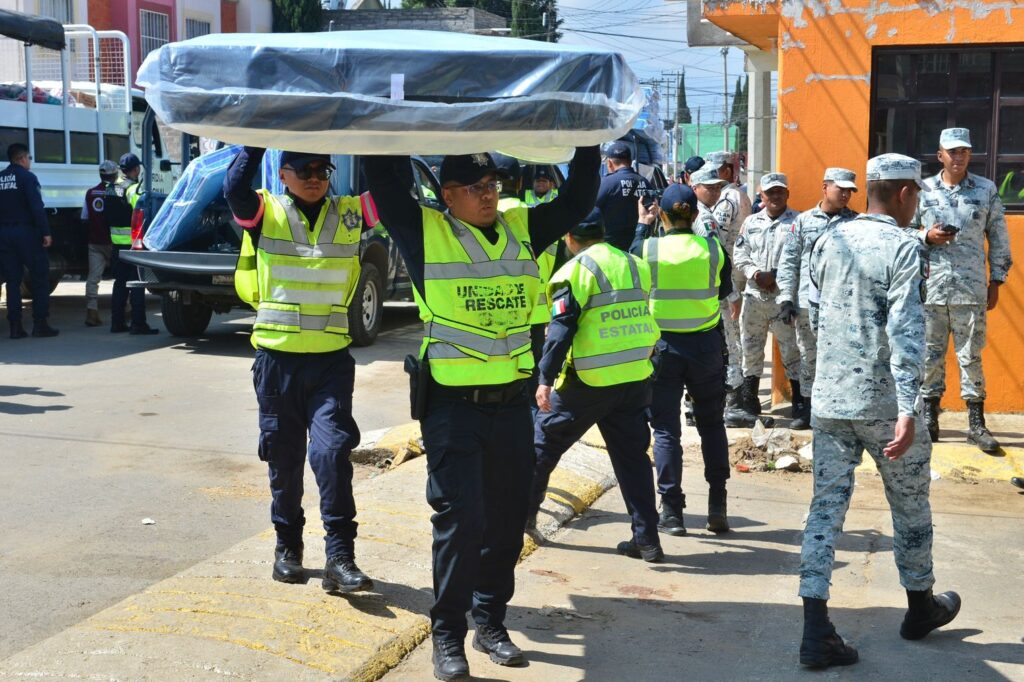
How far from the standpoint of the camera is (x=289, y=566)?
5359mm

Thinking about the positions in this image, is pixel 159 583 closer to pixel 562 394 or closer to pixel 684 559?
pixel 562 394

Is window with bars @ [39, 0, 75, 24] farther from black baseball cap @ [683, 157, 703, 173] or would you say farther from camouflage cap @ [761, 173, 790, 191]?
camouflage cap @ [761, 173, 790, 191]

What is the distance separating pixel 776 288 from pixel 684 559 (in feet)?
12.1

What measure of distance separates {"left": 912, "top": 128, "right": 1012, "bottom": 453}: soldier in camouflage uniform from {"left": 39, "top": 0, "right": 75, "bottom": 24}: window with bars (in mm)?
23458

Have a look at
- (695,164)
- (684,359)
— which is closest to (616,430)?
(684,359)

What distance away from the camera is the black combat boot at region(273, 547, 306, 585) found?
5.34 metres

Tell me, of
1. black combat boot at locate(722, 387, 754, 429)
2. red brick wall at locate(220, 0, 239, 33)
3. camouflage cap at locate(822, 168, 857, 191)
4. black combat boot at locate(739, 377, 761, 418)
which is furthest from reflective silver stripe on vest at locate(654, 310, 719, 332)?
red brick wall at locate(220, 0, 239, 33)

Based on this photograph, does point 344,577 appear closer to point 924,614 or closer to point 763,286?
point 924,614

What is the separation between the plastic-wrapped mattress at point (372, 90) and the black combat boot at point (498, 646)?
6.18 ft

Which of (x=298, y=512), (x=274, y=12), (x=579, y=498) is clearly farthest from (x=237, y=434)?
(x=274, y=12)

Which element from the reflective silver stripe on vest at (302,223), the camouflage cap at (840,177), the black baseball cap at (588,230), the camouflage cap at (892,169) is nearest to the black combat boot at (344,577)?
the reflective silver stripe on vest at (302,223)

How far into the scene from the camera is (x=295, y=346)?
521 cm

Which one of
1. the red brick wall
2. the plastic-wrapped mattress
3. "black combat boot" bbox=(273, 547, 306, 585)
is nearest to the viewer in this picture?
the plastic-wrapped mattress

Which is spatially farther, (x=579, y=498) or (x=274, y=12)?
(x=274, y=12)
